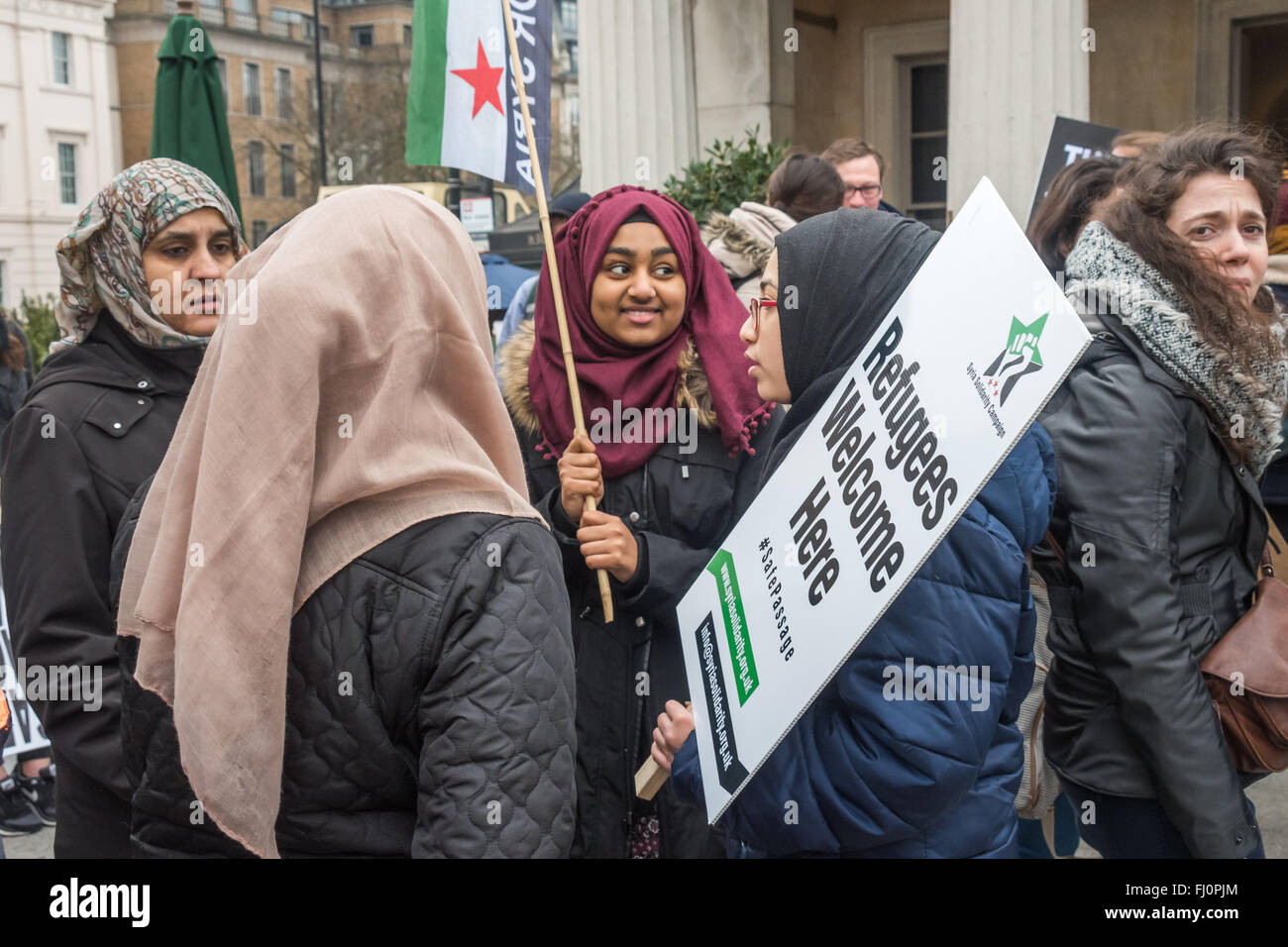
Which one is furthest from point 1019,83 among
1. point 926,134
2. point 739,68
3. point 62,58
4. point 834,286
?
point 62,58

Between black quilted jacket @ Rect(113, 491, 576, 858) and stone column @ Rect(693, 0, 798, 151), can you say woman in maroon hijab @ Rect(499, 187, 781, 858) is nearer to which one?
black quilted jacket @ Rect(113, 491, 576, 858)

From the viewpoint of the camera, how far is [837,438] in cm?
200

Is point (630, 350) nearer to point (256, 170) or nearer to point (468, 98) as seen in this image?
point (468, 98)

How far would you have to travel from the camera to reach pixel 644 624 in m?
3.08

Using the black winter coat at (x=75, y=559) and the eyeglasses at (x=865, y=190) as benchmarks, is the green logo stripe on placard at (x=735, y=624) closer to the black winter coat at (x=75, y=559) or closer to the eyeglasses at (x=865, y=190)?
the black winter coat at (x=75, y=559)

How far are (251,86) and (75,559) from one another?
190 feet

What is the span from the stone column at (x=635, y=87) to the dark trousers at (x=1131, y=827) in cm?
711

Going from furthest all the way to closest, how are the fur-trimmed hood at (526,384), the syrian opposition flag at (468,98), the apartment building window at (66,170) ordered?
the apartment building window at (66,170), the syrian opposition flag at (468,98), the fur-trimmed hood at (526,384)

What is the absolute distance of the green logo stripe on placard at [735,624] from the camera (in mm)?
2010

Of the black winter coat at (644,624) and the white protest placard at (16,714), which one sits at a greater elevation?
the black winter coat at (644,624)

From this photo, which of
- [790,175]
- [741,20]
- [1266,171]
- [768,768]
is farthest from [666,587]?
[741,20]

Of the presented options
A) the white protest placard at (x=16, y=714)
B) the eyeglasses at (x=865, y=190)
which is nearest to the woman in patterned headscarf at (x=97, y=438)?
the white protest placard at (x=16, y=714)

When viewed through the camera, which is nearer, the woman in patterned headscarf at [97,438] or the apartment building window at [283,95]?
the woman in patterned headscarf at [97,438]

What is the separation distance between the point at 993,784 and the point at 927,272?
2.68 ft
